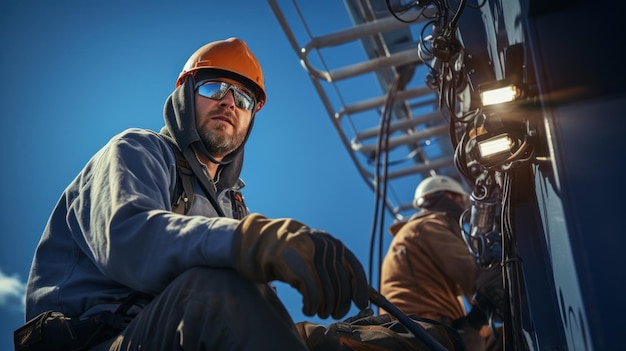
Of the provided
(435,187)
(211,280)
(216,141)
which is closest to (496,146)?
(216,141)

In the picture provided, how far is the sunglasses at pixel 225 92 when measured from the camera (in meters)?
3.71

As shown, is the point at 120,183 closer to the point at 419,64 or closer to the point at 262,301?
the point at 262,301

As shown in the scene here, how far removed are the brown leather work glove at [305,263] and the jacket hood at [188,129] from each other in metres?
1.14

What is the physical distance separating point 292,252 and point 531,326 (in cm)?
206

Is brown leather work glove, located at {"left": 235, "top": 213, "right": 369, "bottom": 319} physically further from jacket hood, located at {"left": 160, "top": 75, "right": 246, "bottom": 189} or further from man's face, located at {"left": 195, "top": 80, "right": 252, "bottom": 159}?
man's face, located at {"left": 195, "top": 80, "right": 252, "bottom": 159}

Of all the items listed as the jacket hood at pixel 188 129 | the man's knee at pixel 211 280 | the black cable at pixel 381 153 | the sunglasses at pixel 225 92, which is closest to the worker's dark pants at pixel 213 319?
the man's knee at pixel 211 280

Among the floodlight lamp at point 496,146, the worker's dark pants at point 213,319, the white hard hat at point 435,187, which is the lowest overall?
the white hard hat at point 435,187

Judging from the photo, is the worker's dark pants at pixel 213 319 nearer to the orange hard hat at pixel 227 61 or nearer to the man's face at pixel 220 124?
the man's face at pixel 220 124

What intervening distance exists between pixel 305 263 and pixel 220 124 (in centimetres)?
168

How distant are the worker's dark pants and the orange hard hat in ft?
6.36

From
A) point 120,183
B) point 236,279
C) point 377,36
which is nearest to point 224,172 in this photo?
point 120,183

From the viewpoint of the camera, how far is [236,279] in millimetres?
2199

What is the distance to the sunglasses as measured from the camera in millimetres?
3707

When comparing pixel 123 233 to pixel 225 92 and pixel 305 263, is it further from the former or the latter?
pixel 225 92
